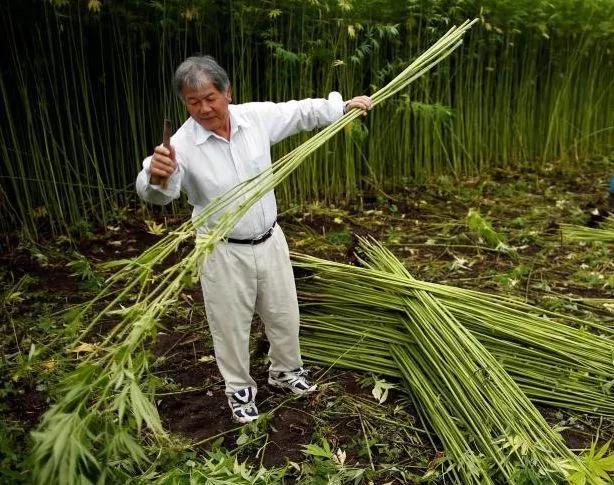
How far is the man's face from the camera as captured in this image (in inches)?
72.1

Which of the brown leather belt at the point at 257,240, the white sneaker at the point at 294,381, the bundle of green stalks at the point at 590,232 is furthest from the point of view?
the bundle of green stalks at the point at 590,232

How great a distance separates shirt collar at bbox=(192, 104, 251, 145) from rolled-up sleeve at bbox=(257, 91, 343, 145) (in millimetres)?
115

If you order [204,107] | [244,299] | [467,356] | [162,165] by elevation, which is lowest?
[467,356]

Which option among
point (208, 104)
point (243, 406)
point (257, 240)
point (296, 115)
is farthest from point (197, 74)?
point (243, 406)

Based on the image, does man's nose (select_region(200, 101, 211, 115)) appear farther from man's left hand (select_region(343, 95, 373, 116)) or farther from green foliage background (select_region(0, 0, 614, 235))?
green foliage background (select_region(0, 0, 614, 235))

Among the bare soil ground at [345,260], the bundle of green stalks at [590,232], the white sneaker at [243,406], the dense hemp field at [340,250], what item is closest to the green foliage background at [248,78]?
the dense hemp field at [340,250]

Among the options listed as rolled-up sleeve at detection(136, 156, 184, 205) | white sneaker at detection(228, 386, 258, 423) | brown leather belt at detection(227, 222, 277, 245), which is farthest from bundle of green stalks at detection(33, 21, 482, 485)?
white sneaker at detection(228, 386, 258, 423)

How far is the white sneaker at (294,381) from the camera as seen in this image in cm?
239

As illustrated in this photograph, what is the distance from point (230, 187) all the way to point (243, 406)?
87cm

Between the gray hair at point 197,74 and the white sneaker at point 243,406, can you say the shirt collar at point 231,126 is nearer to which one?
the gray hair at point 197,74

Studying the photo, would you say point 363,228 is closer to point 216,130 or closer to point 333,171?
point 333,171

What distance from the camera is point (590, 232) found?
411 cm

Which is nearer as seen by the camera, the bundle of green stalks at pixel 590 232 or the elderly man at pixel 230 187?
the elderly man at pixel 230 187

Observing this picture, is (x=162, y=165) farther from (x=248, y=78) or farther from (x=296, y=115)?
(x=248, y=78)
